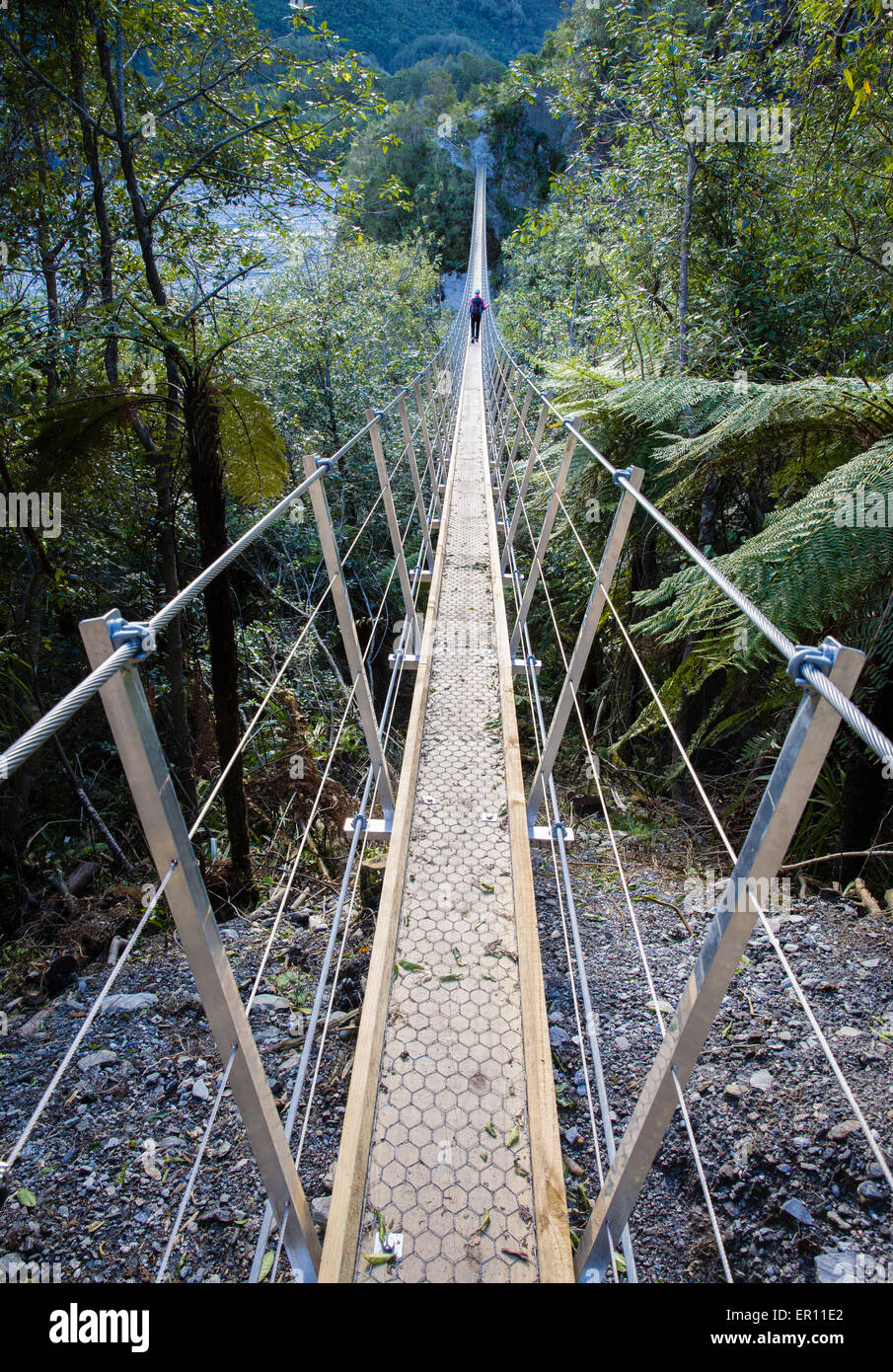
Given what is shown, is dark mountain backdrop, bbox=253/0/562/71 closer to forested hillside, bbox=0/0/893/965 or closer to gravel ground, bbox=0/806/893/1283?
forested hillside, bbox=0/0/893/965

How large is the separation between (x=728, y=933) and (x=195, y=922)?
561mm

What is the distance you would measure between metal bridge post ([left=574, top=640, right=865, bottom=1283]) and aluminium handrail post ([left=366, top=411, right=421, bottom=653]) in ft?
6.05

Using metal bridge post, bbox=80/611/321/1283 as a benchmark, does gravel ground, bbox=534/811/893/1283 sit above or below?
below

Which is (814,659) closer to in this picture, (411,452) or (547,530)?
(547,530)

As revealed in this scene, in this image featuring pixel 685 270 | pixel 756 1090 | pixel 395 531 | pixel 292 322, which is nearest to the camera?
pixel 756 1090

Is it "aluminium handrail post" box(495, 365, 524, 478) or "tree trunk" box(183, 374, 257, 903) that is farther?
"aluminium handrail post" box(495, 365, 524, 478)

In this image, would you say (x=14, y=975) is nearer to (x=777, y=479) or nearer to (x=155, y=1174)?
(x=155, y=1174)

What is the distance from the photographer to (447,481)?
5.14 m

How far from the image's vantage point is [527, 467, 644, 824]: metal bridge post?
1.47m

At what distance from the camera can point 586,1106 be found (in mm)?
1494

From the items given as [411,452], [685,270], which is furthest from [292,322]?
[685,270]

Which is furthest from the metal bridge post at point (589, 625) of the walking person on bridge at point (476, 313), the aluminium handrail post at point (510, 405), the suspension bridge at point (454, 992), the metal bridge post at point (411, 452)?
the walking person on bridge at point (476, 313)

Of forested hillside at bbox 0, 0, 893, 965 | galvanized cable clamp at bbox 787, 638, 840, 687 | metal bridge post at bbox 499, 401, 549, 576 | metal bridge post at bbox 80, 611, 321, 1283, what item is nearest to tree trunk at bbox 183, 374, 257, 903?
forested hillside at bbox 0, 0, 893, 965
